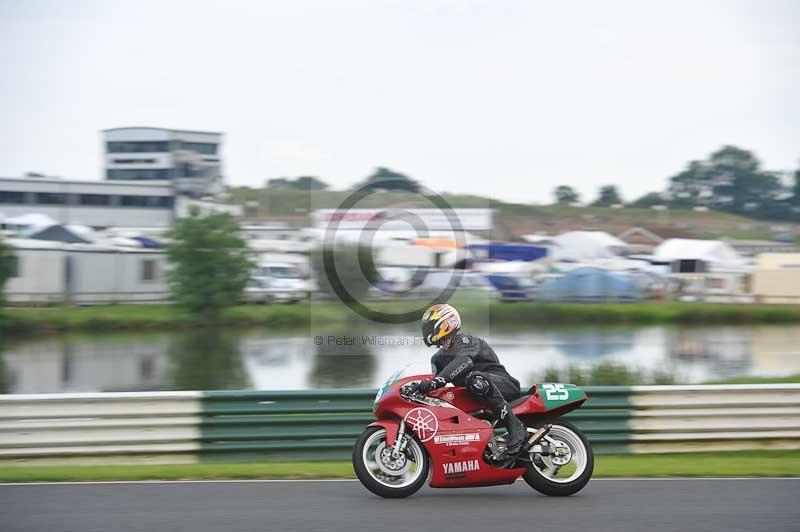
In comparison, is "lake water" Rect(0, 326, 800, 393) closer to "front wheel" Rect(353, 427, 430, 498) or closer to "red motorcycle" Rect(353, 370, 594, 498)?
"red motorcycle" Rect(353, 370, 594, 498)

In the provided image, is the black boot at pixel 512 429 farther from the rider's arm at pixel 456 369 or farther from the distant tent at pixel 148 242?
the distant tent at pixel 148 242

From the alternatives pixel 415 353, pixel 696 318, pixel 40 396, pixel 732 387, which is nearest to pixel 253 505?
pixel 40 396

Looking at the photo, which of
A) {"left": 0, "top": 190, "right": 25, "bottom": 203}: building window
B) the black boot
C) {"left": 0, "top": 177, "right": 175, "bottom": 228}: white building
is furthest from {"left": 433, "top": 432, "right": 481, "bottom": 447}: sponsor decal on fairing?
{"left": 0, "top": 190, "right": 25, "bottom": 203}: building window

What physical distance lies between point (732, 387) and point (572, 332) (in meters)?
28.4

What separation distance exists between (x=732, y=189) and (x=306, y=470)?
8559 centimetres

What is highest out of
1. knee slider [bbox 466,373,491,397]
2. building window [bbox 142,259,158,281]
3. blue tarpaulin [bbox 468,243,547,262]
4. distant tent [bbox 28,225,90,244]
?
distant tent [bbox 28,225,90,244]

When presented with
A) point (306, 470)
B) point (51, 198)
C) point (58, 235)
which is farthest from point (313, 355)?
point (51, 198)

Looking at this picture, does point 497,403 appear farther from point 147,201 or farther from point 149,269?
point 147,201

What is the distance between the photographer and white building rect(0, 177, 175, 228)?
55281 millimetres

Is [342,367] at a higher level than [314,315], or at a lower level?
lower

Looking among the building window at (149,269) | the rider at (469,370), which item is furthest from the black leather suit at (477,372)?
the building window at (149,269)

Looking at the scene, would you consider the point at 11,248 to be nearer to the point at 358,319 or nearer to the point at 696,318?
the point at 358,319

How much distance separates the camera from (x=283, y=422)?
10469 millimetres

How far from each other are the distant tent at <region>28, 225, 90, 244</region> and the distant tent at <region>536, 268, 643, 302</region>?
78.4 feet
